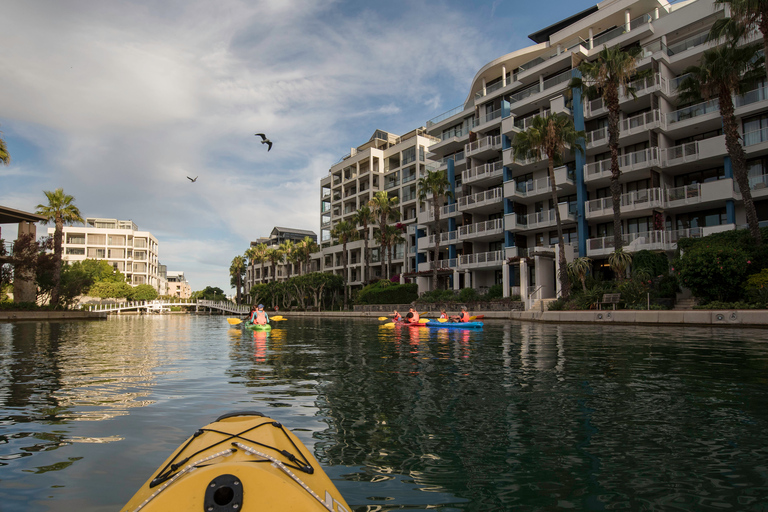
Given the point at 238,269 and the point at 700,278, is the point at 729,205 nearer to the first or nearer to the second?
the point at 700,278

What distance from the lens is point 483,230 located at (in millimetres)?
46594

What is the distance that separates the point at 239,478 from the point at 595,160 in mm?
42282

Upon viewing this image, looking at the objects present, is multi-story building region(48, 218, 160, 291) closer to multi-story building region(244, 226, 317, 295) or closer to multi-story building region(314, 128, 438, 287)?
multi-story building region(244, 226, 317, 295)

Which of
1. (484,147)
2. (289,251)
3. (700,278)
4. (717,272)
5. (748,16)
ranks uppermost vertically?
(484,147)

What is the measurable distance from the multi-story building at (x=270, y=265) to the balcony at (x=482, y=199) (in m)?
51.2

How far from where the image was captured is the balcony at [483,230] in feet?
147

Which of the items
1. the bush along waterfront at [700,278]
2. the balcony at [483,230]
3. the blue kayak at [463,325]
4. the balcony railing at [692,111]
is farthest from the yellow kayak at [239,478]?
the balcony at [483,230]

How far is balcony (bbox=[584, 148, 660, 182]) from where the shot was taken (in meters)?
34.2

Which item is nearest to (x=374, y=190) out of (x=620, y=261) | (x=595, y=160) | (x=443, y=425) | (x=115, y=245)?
(x=595, y=160)

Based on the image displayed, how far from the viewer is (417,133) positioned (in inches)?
2857

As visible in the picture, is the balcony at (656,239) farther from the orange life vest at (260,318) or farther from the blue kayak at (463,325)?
the orange life vest at (260,318)

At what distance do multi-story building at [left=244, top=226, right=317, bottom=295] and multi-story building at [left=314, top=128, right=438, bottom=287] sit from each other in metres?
15.3

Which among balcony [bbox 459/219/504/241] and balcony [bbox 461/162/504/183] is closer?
balcony [bbox 459/219/504/241]

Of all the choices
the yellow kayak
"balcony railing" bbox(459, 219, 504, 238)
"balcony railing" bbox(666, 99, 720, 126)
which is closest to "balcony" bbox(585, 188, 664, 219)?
"balcony railing" bbox(666, 99, 720, 126)
